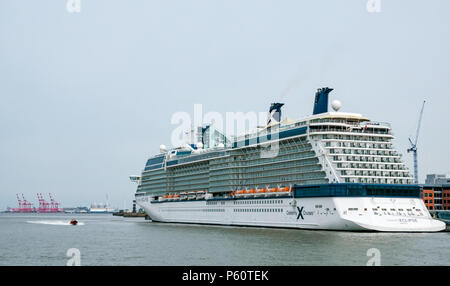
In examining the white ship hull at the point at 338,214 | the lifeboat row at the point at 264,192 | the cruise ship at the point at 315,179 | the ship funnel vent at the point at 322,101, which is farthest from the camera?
the ship funnel vent at the point at 322,101

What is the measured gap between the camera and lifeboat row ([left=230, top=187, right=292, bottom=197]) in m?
65.6

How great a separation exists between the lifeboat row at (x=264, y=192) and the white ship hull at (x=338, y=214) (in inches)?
34.5

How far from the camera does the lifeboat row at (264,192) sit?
65.6m

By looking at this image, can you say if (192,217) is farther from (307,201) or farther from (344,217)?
(344,217)

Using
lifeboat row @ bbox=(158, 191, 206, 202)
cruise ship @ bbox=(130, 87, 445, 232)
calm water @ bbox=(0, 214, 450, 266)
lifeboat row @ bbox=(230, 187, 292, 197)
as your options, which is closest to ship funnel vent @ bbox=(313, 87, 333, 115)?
cruise ship @ bbox=(130, 87, 445, 232)

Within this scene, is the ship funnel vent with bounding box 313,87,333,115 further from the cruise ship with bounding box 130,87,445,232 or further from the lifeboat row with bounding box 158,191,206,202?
the lifeboat row with bounding box 158,191,206,202

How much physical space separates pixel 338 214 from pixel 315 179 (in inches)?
280

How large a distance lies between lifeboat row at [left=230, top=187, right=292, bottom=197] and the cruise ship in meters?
0.14

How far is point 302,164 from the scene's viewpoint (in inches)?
2532

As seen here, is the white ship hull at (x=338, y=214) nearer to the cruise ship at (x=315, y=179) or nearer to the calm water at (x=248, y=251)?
the cruise ship at (x=315, y=179)
